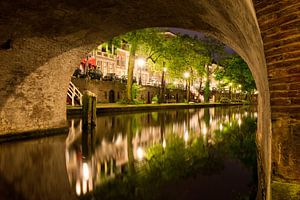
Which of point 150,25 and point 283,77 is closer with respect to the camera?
point 283,77

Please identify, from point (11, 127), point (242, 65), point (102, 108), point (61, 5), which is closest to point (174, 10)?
point (61, 5)

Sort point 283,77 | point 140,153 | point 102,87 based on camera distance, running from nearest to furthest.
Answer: point 283,77 < point 140,153 < point 102,87

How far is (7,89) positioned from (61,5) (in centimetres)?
420

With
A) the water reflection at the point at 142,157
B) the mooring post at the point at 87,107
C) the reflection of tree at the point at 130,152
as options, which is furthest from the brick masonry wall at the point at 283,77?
the mooring post at the point at 87,107

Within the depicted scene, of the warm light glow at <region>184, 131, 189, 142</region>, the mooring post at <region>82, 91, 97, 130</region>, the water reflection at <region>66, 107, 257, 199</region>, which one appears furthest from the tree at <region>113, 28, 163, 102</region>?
the warm light glow at <region>184, 131, 189, 142</region>

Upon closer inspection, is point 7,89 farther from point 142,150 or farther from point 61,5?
point 142,150

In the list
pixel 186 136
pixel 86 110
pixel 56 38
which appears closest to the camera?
pixel 56 38

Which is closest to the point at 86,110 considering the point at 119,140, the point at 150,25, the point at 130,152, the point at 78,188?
the point at 119,140

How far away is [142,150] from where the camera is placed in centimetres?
938

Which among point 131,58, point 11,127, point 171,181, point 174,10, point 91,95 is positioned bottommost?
point 171,181

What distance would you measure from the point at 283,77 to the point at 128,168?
508 centimetres

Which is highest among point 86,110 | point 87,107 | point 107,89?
point 107,89

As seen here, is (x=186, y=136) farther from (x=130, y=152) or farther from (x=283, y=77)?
(x=283, y=77)

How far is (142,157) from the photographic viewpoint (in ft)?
27.6
